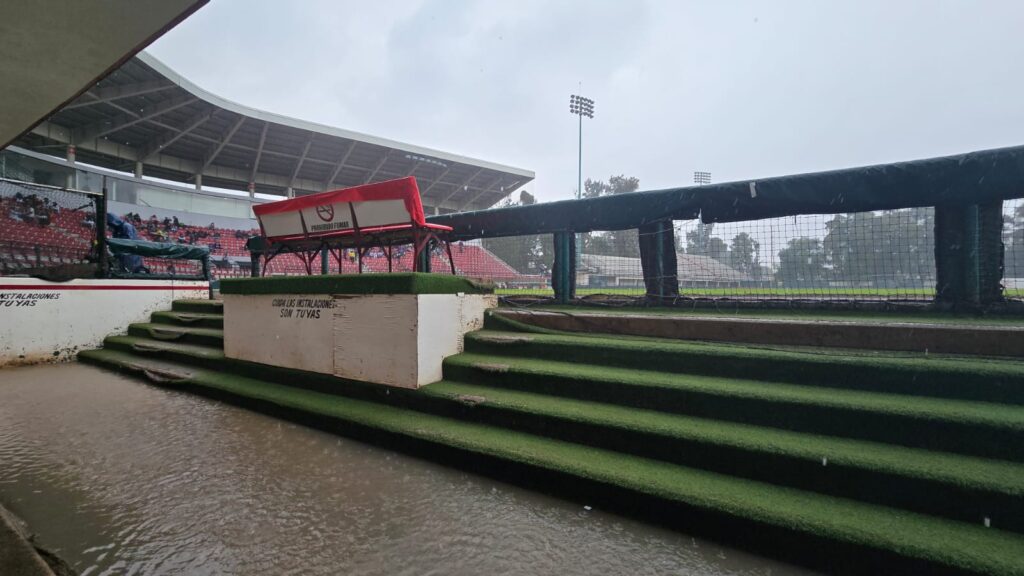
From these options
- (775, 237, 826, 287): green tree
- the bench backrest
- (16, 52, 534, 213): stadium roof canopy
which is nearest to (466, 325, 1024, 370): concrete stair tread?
the bench backrest

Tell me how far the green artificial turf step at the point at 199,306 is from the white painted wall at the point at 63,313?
1.10ft

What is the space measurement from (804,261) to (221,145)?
2084cm

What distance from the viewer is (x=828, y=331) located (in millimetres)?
Answer: 2303

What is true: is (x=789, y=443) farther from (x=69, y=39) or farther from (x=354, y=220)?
(x=354, y=220)

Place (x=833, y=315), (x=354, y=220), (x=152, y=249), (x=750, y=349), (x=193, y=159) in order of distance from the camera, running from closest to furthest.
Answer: (x=750, y=349)
(x=833, y=315)
(x=354, y=220)
(x=152, y=249)
(x=193, y=159)

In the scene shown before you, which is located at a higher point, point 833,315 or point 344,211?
point 344,211

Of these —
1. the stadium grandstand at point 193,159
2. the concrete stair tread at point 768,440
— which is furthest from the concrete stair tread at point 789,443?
the stadium grandstand at point 193,159

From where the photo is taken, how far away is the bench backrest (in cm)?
343

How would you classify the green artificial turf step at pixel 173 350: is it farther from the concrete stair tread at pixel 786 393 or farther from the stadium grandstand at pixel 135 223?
the concrete stair tread at pixel 786 393

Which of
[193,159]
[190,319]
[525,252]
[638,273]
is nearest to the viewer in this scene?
[638,273]

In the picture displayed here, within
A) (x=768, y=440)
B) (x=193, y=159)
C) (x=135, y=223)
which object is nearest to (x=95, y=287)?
(x=768, y=440)

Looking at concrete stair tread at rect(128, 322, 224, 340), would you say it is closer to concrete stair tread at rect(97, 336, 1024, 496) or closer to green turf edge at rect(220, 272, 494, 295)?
green turf edge at rect(220, 272, 494, 295)

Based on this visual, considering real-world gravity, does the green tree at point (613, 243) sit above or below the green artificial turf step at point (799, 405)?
above

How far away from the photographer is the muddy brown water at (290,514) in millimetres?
1351
